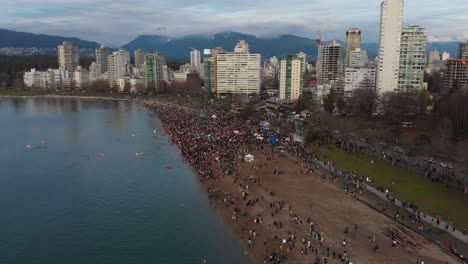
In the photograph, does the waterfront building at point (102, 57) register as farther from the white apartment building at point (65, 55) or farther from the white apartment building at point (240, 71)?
the white apartment building at point (240, 71)

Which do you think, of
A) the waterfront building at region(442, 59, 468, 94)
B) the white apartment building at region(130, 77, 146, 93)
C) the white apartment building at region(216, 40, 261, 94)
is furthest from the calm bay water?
the white apartment building at region(130, 77, 146, 93)

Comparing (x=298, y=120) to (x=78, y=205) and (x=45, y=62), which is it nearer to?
(x=78, y=205)

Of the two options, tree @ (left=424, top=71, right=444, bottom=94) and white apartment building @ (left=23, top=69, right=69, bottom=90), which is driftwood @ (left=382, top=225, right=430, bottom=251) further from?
white apartment building @ (left=23, top=69, right=69, bottom=90)

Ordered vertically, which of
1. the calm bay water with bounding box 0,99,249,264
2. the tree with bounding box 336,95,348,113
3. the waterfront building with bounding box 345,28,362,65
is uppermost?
the waterfront building with bounding box 345,28,362,65

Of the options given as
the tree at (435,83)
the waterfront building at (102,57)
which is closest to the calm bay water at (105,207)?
the tree at (435,83)

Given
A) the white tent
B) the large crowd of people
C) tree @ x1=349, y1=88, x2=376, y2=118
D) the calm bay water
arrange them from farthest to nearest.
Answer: tree @ x1=349, y1=88, x2=376, y2=118 → the white tent → the large crowd of people → the calm bay water

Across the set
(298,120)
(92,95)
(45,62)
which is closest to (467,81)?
(298,120)

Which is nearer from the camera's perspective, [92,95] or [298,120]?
[298,120]
